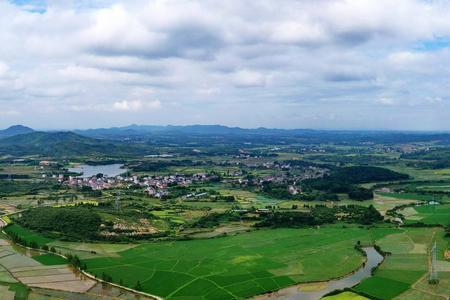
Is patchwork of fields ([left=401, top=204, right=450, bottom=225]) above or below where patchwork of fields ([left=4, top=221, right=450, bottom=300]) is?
above

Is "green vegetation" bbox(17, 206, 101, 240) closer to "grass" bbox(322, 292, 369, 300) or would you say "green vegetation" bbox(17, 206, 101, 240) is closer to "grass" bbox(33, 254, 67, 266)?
"grass" bbox(33, 254, 67, 266)

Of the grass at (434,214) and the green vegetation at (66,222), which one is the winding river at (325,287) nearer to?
the grass at (434,214)

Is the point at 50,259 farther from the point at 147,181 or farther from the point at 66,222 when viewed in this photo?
the point at 147,181

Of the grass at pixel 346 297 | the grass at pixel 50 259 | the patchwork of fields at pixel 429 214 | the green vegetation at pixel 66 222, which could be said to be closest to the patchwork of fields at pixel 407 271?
the grass at pixel 346 297

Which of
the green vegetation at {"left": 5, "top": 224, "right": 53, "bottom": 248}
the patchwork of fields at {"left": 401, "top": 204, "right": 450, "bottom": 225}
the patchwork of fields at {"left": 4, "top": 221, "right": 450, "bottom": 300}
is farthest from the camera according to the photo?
the patchwork of fields at {"left": 401, "top": 204, "right": 450, "bottom": 225}

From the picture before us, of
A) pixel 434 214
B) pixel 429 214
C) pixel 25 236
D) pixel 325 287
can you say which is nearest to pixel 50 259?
pixel 25 236

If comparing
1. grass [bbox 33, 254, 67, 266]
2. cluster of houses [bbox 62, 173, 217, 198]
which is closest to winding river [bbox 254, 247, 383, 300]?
grass [bbox 33, 254, 67, 266]
